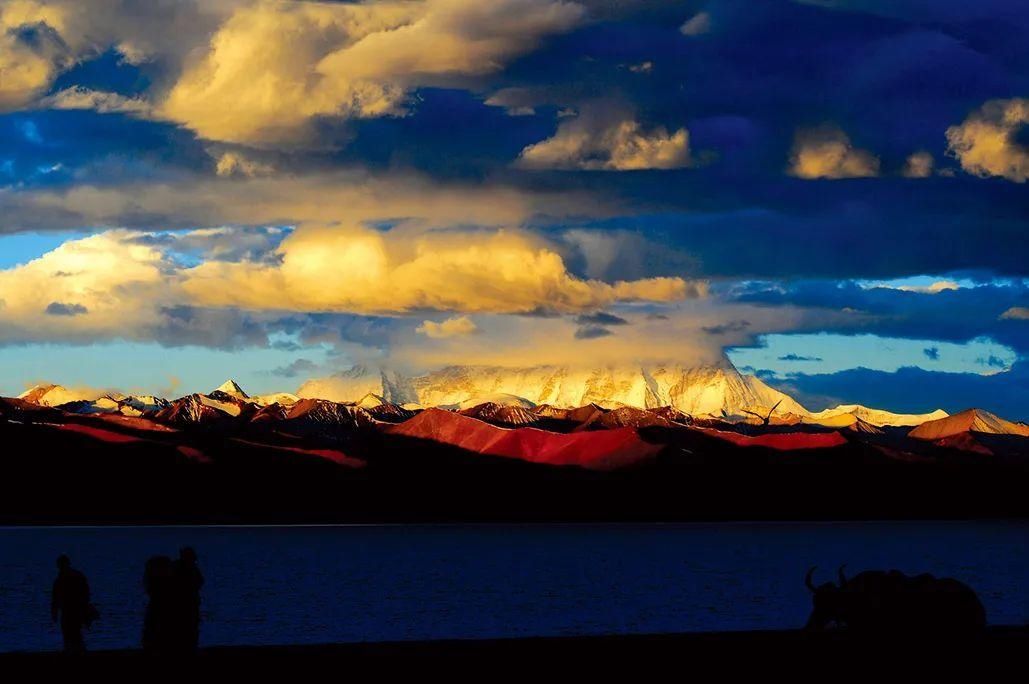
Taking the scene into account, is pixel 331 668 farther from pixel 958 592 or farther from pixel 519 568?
pixel 519 568

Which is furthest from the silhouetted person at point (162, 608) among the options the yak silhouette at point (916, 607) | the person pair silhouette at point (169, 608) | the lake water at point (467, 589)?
the lake water at point (467, 589)

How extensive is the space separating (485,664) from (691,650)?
4337 millimetres

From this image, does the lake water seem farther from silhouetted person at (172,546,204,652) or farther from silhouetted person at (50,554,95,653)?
silhouetted person at (172,546,204,652)

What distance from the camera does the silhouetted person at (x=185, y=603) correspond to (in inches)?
876

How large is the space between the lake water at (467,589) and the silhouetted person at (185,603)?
1313 inches

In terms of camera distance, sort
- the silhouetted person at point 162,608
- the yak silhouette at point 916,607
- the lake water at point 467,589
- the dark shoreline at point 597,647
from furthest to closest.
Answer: the lake water at point 467,589, the dark shoreline at point 597,647, the yak silhouette at point 916,607, the silhouetted person at point 162,608

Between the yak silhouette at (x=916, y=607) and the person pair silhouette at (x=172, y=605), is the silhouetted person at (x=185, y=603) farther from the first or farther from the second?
the yak silhouette at (x=916, y=607)

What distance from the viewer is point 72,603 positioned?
26.1 m

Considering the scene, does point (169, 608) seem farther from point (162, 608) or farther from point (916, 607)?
point (916, 607)

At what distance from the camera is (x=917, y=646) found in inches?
949

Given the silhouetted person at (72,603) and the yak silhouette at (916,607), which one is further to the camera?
the silhouetted person at (72,603)

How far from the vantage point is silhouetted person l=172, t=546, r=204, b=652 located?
22.2 m

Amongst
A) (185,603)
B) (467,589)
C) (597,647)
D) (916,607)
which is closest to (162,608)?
(185,603)

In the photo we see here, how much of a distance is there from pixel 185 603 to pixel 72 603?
15.4 ft
